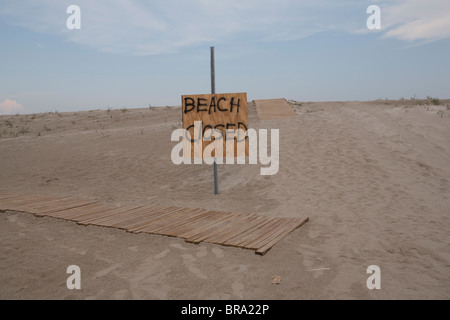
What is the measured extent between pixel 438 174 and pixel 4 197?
10310mm

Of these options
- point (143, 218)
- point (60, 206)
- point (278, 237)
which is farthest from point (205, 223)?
point (60, 206)

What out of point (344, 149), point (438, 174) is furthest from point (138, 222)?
point (438, 174)

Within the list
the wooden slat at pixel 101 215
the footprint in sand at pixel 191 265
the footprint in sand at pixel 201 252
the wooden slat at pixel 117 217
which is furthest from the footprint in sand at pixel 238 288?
the wooden slat at pixel 101 215

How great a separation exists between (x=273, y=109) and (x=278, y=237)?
35.5ft

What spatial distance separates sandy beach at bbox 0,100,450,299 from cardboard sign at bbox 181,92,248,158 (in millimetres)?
1251

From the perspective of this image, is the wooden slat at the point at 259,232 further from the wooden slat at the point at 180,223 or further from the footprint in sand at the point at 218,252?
the wooden slat at the point at 180,223

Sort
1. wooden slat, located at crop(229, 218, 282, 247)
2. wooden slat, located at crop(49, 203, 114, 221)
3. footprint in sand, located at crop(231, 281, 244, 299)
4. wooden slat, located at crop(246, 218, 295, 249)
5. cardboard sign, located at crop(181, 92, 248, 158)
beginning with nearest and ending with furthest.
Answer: footprint in sand, located at crop(231, 281, 244, 299)
wooden slat, located at crop(246, 218, 295, 249)
wooden slat, located at crop(229, 218, 282, 247)
wooden slat, located at crop(49, 203, 114, 221)
cardboard sign, located at crop(181, 92, 248, 158)

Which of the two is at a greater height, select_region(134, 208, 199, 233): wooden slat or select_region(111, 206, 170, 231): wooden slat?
select_region(111, 206, 170, 231): wooden slat

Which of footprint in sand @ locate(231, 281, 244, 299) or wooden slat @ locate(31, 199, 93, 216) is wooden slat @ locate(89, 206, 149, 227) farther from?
footprint in sand @ locate(231, 281, 244, 299)

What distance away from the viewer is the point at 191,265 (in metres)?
4.34

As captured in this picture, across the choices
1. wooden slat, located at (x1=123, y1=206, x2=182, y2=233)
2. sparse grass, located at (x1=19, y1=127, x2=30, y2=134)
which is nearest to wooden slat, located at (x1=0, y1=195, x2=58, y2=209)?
wooden slat, located at (x1=123, y1=206, x2=182, y2=233)

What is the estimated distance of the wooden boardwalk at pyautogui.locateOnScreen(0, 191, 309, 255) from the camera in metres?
5.15

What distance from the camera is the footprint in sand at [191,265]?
4.10 m

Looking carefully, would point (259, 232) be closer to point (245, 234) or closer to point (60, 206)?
point (245, 234)
